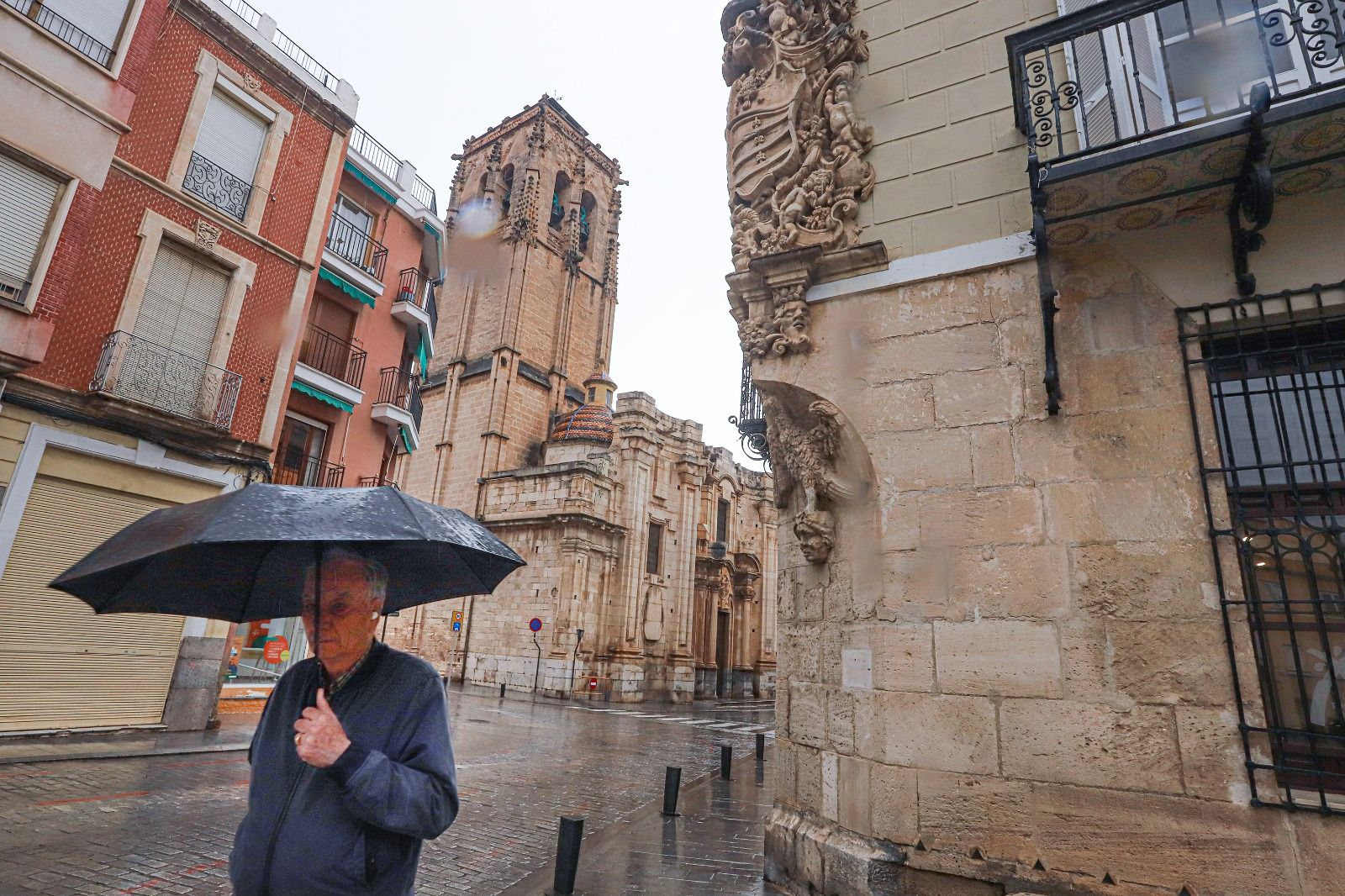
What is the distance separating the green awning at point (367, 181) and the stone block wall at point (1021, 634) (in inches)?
558

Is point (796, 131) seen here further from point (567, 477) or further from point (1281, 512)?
point (567, 477)

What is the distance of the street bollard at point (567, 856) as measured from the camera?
436 centimetres

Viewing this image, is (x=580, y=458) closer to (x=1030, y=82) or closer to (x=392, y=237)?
(x=392, y=237)

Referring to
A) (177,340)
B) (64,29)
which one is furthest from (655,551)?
(64,29)

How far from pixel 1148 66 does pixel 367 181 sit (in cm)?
1556

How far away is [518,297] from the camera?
34.0 meters

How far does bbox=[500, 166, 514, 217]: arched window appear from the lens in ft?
122

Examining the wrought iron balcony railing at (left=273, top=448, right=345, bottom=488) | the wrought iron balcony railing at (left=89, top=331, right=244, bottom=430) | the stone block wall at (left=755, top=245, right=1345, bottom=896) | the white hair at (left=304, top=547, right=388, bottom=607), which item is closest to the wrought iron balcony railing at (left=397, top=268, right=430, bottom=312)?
the wrought iron balcony railing at (left=273, top=448, right=345, bottom=488)

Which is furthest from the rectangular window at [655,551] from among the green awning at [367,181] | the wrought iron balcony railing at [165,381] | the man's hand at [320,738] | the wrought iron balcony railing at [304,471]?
the man's hand at [320,738]

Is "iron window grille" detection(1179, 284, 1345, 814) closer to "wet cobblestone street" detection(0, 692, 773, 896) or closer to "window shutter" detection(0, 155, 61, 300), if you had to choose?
"wet cobblestone street" detection(0, 692, 773, 896)

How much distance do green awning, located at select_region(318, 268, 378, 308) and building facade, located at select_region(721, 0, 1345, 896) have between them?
476 inches

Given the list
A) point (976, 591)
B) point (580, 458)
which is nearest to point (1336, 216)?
point (976, 591)

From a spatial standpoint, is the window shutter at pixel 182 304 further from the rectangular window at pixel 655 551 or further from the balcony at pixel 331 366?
the rectangular window at pixel 655 551

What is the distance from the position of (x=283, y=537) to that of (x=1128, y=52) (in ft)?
18.8
